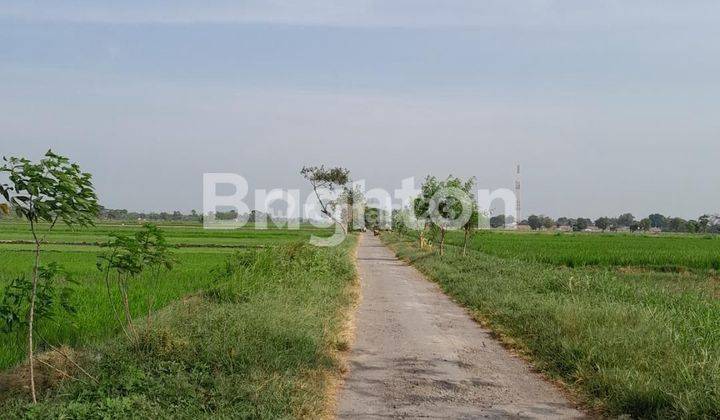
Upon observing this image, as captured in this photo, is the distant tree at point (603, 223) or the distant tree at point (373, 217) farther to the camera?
the distant tree at point (603, 223)

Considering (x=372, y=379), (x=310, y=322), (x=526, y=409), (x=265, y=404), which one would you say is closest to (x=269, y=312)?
(x=310, y=322)

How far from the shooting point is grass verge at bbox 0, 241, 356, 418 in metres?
5.03


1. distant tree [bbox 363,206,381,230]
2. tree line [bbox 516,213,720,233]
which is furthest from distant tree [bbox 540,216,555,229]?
distant tree [bbox 363,206,381,230]

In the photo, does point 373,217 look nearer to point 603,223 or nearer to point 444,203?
point 444,203

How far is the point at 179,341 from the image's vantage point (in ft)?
21.2

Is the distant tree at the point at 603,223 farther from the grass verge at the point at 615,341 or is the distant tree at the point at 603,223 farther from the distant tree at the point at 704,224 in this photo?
→ the grass verge at the point at 615,341

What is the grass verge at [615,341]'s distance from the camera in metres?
5.33

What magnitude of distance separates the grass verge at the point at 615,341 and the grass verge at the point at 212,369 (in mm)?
2678

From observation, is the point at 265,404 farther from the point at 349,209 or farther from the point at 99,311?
the point at 349,209

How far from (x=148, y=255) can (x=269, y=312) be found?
2314 millimetres

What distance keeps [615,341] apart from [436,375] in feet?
7.49

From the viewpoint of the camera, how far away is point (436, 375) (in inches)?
262

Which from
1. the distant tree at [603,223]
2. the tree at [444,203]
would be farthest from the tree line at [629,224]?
the tree at [444,203]

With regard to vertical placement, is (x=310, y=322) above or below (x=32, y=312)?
below
